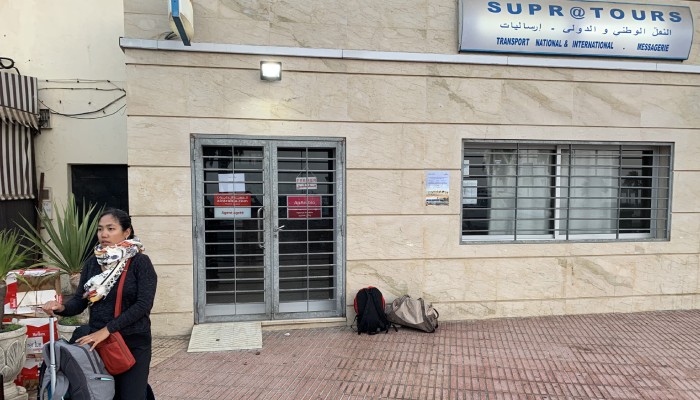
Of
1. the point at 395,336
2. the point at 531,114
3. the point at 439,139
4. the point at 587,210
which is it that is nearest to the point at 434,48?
the point at 439,139

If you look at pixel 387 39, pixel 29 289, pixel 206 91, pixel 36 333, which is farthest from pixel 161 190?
pixel 387 39

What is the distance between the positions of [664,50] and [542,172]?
238 cm

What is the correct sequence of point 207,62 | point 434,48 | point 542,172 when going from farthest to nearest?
point 542,172 < point 434,48 < point 207,62

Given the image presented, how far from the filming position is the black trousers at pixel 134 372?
8.89 ft

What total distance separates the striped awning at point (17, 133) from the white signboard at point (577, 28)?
633cm

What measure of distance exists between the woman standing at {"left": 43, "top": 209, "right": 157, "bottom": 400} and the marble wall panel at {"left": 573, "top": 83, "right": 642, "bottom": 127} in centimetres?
579

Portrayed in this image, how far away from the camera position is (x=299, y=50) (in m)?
5.40

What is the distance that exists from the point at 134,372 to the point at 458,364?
3188 millimetres

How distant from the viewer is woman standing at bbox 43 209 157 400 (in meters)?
2.67

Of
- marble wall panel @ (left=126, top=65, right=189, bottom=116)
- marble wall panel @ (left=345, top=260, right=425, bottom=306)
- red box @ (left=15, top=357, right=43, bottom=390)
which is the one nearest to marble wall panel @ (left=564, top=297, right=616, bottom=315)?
marble wall panel @ (left=345, top=260, right=425, bottom=306)

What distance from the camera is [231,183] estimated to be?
5445 millimetres

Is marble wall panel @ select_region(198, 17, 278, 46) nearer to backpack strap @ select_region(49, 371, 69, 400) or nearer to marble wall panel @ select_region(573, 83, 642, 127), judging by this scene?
backpack strap @ select_region(49, 371, 69, 400)

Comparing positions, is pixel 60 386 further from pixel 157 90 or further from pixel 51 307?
pixel 157 90

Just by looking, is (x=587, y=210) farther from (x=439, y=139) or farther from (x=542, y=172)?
(x=439, y=139)
